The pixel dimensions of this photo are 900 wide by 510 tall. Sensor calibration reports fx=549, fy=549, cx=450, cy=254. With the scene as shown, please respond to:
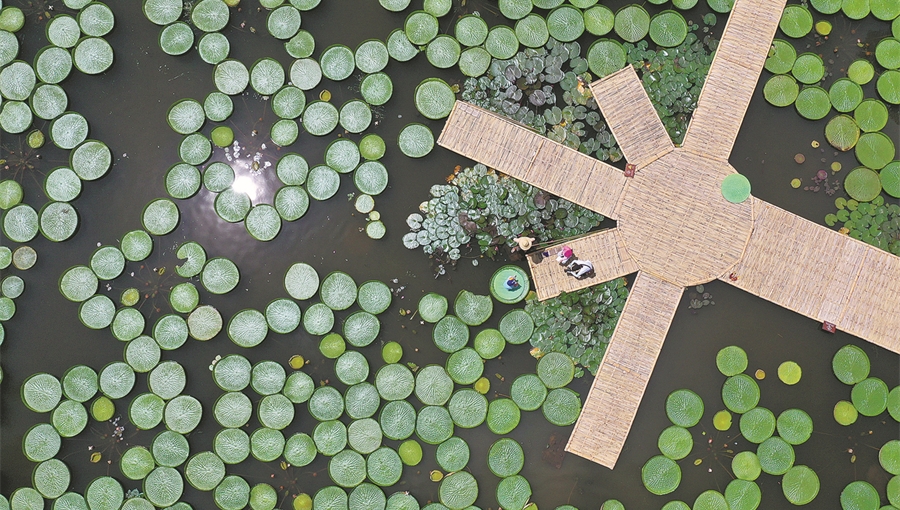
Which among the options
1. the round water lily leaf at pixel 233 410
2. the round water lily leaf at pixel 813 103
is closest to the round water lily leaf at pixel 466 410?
the round water lily leaf at pixel 233 410

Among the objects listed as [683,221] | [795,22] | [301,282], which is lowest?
[301,282]

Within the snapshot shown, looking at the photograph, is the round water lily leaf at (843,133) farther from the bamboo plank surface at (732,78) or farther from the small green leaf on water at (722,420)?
the small green leaf on water at (722,420)

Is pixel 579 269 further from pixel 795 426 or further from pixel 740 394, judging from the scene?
pixel 795 426

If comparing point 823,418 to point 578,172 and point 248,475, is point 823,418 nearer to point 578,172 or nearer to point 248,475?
point 578,172

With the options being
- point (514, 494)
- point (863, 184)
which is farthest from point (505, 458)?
point (863, 184)

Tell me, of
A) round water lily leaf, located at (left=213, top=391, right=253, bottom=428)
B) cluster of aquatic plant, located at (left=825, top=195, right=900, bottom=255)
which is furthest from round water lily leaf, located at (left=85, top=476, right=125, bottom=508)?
cluster of aquatic plant, located at (left=825, top=195, right=900, bottom=255)

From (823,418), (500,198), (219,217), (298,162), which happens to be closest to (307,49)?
(298,162)

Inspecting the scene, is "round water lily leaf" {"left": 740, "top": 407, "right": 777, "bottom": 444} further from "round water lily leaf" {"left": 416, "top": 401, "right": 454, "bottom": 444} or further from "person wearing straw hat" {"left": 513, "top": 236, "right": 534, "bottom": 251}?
"round water lily leaf" {"left": 416, "top": 401, "right": 454, "bottom": 444}
